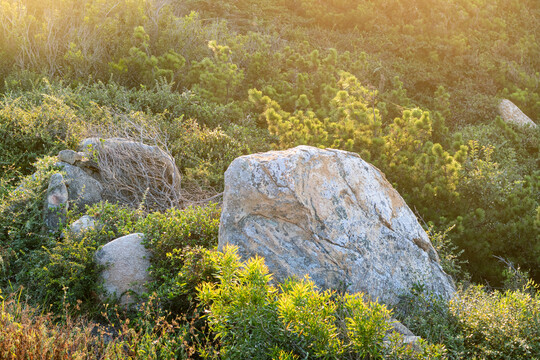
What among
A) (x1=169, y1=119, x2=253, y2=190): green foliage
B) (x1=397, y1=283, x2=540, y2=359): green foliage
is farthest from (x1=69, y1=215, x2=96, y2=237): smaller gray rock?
(x1=397, y1=283, x2=540, y2=359): green foliage

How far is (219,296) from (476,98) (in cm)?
1198

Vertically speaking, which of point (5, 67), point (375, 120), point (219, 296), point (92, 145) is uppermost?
point (219, 296)

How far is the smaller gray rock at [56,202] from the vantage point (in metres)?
4.80

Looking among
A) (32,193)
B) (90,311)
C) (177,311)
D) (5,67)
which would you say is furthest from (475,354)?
(5,67)

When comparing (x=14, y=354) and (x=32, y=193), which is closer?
(x=14, y=354)

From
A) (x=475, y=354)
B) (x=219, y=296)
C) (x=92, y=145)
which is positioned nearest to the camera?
(x=219, y=296)

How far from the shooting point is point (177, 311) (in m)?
3.77

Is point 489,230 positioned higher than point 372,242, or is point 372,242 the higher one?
point 372,242

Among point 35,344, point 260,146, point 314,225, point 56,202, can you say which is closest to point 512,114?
point 260,146

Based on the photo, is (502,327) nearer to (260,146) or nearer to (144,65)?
(260,146)

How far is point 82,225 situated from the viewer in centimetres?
451

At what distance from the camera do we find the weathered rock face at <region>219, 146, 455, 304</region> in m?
3.76

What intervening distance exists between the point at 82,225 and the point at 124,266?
826mm

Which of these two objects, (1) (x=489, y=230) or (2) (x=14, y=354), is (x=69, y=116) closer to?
(2) (x=14, y=354)
